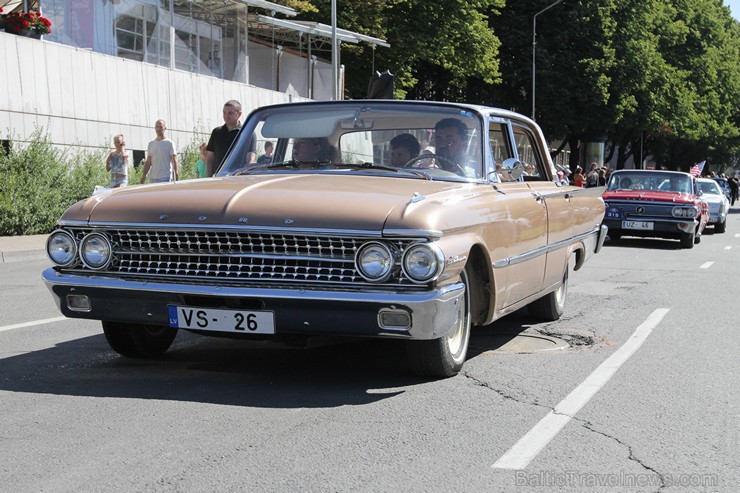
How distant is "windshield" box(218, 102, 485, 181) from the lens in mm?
7004

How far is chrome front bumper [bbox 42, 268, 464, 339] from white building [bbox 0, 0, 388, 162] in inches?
647

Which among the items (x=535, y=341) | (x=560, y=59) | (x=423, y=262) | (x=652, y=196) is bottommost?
(x=535, y=341)

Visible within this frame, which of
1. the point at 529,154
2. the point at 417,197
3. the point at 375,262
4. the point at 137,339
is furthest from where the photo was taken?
the point at 529,154

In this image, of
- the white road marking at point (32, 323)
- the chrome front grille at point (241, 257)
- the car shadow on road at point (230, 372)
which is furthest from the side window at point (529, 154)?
the white road marking at point (32, 323)

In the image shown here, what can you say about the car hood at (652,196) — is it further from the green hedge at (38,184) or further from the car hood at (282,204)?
the car hood at (282,204)

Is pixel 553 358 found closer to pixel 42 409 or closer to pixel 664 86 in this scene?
pixel 42 409

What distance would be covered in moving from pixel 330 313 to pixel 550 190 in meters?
3.37

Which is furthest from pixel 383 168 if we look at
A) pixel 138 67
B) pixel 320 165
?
pixel 138 67

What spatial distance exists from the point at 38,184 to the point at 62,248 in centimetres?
1470

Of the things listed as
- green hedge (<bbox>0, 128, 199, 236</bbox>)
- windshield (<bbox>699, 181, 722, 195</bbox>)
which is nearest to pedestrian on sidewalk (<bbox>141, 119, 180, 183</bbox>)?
green hedge (<bbox>0, 128, 199, 236</bbox>)

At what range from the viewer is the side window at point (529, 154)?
27.4 ft

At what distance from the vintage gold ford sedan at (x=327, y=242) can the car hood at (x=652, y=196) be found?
49.6ft

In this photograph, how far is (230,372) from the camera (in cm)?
644

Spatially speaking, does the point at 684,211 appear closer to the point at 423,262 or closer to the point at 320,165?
the point at 320,165
